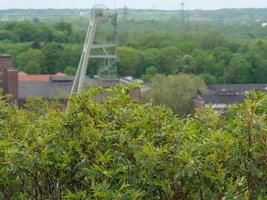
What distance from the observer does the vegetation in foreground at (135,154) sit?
20.0 feet

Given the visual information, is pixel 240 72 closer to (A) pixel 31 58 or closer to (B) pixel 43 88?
(A) pixel 31 58

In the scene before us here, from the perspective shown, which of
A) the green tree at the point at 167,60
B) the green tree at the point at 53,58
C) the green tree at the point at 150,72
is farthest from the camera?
the green tree at the point at 167,60

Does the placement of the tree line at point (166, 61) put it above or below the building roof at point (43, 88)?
below

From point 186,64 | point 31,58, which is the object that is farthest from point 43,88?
point 186,64

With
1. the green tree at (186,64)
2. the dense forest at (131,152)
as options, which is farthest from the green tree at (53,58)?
the dense forest at (131,152)

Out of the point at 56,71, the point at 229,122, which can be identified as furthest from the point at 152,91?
the point at 229,122

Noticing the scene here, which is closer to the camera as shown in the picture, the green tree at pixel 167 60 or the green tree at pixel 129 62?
the green tree at pixel 129 62

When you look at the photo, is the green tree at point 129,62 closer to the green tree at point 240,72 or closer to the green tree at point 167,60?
the green tree at point 167,60

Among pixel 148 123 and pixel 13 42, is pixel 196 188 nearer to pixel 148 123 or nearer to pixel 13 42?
pixel 148 123

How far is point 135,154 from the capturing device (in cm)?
619

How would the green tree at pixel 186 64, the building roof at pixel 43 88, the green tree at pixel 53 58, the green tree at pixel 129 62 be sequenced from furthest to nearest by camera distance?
the green tree at pixel 53 58
the green tree at pixel 129 62
the green tree at pixel 186 64
the building roof at pixel 43 88

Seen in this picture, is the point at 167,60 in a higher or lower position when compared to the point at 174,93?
lower

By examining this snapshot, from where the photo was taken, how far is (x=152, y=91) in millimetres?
46000

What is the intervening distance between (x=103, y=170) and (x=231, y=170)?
41.5 inches
